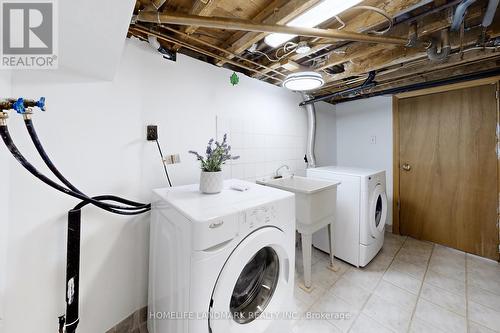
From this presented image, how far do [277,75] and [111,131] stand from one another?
5.25ft

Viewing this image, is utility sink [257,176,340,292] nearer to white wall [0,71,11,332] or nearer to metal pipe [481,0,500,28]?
metal pipe [481,0,500,28]

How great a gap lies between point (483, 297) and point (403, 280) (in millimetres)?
516

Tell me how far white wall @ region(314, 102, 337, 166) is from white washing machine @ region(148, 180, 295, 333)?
1.96 metres

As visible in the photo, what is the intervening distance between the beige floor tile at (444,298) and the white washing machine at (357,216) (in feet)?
1.50

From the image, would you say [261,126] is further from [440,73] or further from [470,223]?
[470,223]

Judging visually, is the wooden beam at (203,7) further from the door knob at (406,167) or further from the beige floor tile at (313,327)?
the door knob at (406,167)

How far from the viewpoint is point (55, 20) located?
2.36 feet

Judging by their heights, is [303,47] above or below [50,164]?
above

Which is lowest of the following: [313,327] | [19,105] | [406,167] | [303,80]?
[313,327]

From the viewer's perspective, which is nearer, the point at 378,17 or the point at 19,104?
the point at 19,104

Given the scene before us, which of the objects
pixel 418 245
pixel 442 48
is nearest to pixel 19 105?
pixel 442 48

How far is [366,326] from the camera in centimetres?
132

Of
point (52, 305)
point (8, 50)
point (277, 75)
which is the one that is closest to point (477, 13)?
point (277, 75)

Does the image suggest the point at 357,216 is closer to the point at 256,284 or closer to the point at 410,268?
the point at 410,268
